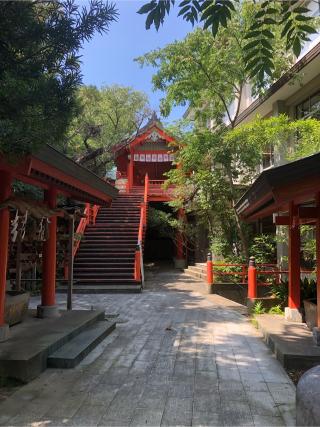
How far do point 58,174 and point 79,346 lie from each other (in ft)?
8.26

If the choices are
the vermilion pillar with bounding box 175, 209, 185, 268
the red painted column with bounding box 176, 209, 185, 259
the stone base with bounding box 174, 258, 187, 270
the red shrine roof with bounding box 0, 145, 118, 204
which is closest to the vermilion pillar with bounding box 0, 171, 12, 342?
the red shrine roof with bounding box 0, 145, 118, 204

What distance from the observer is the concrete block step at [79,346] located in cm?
551

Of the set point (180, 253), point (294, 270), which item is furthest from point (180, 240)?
point (294, 270)

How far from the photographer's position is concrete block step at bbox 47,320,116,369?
5.51 metres

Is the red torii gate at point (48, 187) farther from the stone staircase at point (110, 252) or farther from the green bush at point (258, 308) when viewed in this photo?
the stone staircase at point (110, 252)

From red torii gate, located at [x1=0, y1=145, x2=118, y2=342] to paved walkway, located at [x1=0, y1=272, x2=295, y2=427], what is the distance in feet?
4.54

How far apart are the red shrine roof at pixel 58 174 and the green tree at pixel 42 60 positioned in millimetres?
622

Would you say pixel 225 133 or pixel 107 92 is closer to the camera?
pixel 225 133

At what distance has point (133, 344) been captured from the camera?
6926 mm

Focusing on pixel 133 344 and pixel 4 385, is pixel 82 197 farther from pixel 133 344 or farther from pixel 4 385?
pixel 4 385

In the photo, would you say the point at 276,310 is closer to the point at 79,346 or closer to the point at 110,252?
the point at 79,346

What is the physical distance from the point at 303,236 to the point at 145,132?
13.1 meters

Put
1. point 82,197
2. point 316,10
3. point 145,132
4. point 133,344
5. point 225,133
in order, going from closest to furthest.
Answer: point 133,344 < point 82,197 < point 316,10 < point 225,133 < point 145,132

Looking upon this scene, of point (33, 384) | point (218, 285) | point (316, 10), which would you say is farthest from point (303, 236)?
point (33, 384)
